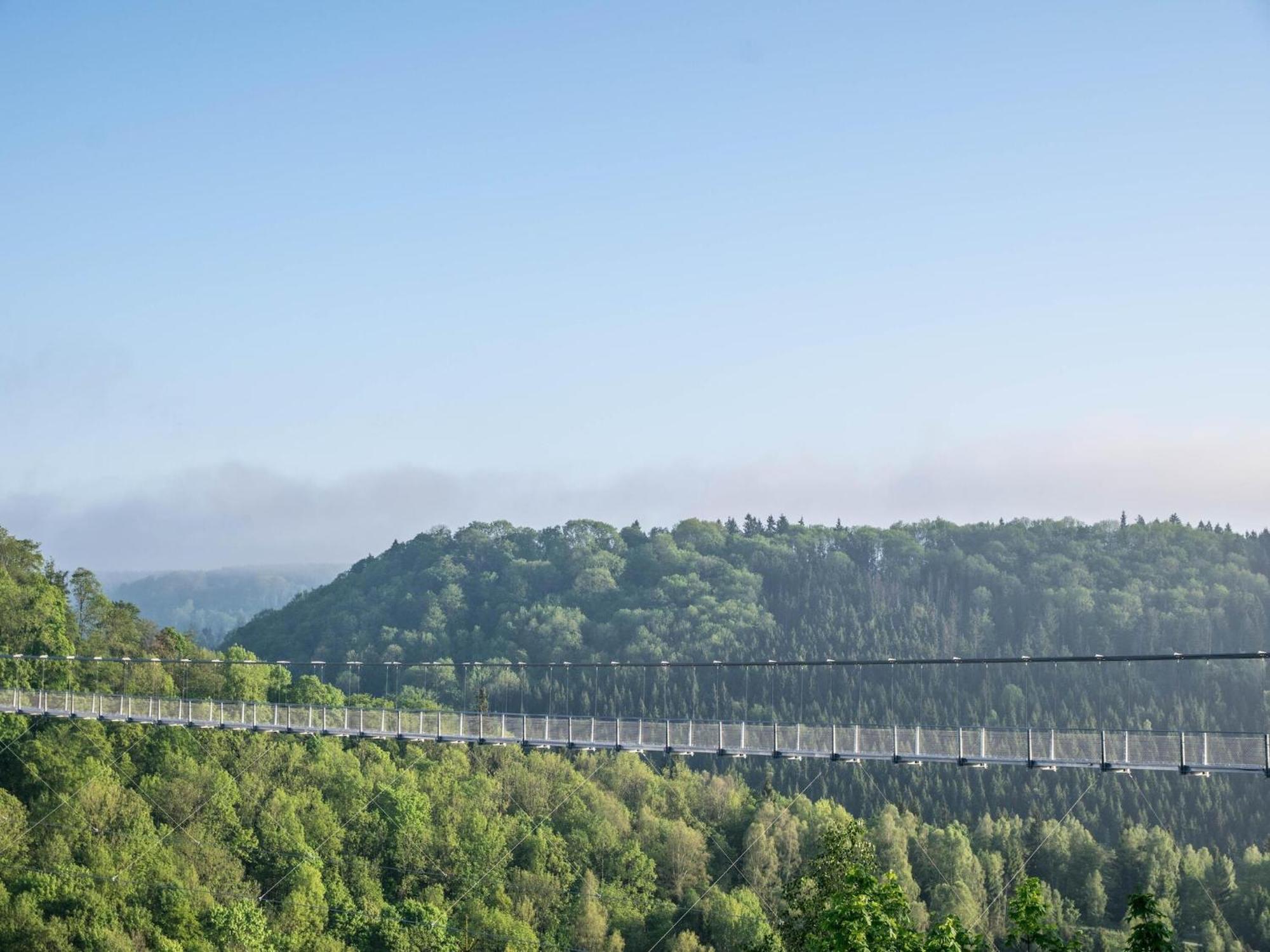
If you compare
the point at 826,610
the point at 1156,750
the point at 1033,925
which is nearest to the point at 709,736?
the point at 1156,750

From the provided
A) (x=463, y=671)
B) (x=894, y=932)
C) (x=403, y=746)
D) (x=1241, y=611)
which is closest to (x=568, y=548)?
(x=463, y=671)

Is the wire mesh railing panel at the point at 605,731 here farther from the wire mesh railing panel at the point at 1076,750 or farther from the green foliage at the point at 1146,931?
the green foliage at the point at 1146,931

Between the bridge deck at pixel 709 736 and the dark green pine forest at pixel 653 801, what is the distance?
2688 millimetres

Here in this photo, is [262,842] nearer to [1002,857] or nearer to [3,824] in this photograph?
[3,824]

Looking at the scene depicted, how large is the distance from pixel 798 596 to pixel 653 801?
212 ft

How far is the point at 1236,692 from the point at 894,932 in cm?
7685

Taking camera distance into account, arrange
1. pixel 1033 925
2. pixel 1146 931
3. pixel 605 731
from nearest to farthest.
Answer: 1. pixel 1146 931
2. pixel 1033 925
3. pixel 605 731

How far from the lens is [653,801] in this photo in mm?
84875

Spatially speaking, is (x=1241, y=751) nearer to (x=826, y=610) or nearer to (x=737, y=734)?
(x=737, y=734)

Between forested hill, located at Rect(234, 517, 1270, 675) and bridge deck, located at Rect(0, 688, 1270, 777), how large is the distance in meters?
83.2

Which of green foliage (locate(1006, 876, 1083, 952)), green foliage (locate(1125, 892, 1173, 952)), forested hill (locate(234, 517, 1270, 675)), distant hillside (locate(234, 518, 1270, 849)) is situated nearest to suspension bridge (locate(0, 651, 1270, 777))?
green foliage (locate(1006, 876, 1083, 952))

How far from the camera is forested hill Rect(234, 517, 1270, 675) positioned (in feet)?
434

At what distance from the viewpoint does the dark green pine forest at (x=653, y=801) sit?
59938 millimetres

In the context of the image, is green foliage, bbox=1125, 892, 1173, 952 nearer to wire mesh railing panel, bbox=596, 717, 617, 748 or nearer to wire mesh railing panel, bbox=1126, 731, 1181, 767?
wire mesh railing panel, bbox=1126, 731, 1181, 767
